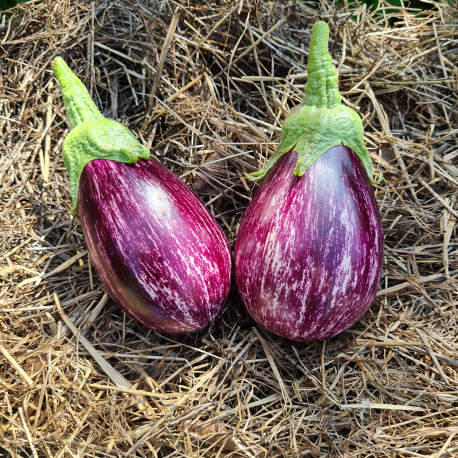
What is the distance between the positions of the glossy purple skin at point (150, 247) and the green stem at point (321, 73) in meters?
0.57

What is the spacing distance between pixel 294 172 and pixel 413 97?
2.92ft

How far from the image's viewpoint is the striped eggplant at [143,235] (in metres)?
1.54

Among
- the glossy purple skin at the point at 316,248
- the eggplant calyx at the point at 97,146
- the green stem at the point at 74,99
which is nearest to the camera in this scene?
the glossy purple skin at the point at 316,248

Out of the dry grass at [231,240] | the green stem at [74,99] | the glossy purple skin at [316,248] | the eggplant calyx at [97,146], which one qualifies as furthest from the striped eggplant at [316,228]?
the green stem at [74,99]

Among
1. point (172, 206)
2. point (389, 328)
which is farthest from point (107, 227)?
point (389, 328)

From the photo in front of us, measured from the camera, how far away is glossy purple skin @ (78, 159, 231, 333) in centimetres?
153

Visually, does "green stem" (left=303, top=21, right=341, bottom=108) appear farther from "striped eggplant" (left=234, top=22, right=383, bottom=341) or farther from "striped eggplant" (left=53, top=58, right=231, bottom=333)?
"striped eggplant" (left=53, top=58, right=231, bottom=333)

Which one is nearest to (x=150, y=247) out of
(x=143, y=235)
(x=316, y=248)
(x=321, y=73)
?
(x=143, y=235)

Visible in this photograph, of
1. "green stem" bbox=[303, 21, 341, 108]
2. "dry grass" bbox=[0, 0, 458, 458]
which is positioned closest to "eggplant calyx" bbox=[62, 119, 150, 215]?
"dry grass" bbox=[0, 0, 458, 458]

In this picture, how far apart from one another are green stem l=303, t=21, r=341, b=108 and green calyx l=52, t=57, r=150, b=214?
23.9 inches

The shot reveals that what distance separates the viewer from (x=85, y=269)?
1.93 m

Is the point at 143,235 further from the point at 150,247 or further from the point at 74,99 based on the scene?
the point at 74,99

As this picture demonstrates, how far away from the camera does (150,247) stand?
5.01ft

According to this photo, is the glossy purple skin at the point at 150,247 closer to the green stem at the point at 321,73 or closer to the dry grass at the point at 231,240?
the dry grass at the point at 231,240
